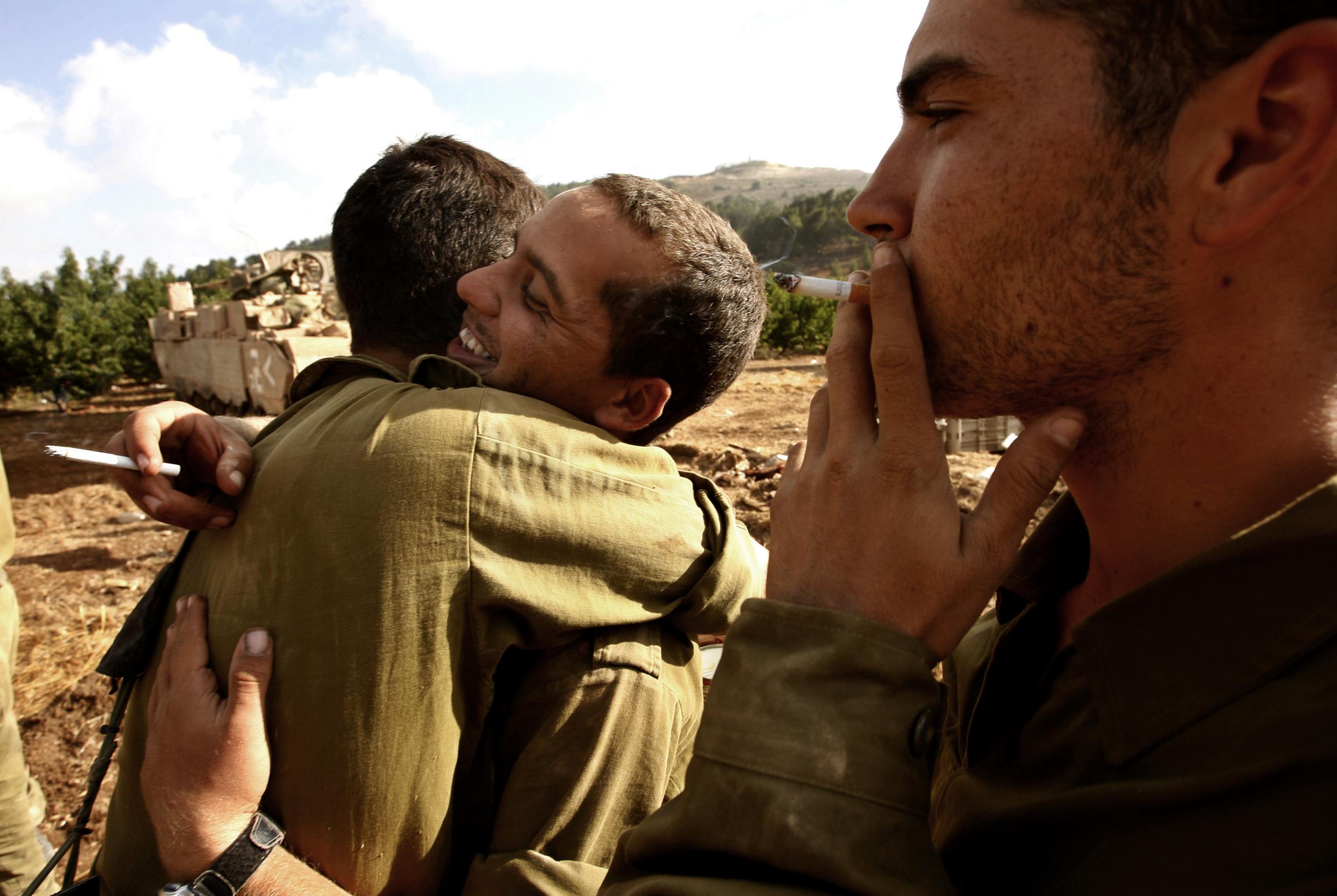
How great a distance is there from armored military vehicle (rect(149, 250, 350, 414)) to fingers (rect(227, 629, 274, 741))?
1017 cm

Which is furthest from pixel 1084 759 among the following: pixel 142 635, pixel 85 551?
pixel 85 551

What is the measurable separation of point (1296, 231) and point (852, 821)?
103 centimetres

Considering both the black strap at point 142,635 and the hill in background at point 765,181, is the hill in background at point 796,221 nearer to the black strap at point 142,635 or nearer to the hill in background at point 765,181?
the hill in background at point 765,181

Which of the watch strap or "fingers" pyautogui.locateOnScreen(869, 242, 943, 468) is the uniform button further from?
the watch strap

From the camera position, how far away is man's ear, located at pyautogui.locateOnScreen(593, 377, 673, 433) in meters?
2.03

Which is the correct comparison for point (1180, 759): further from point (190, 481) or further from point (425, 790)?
point (190, 481)

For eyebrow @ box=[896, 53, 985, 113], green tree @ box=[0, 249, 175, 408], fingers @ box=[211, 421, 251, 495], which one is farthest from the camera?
green tree @ box=[0, 249, 175, 408]

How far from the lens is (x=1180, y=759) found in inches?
39.6

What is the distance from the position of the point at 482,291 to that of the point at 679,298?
1.66 ft

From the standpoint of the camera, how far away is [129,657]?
1.68m

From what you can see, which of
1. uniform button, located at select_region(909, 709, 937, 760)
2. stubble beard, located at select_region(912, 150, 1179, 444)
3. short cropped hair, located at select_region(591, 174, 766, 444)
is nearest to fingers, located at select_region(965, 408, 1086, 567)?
stubble beard, located at select_region(912, 150, 1179, 444)

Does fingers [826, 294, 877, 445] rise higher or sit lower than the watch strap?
higher

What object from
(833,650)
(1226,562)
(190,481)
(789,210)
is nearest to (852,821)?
(833,650)

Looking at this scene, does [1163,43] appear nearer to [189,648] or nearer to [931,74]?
[931,74]
